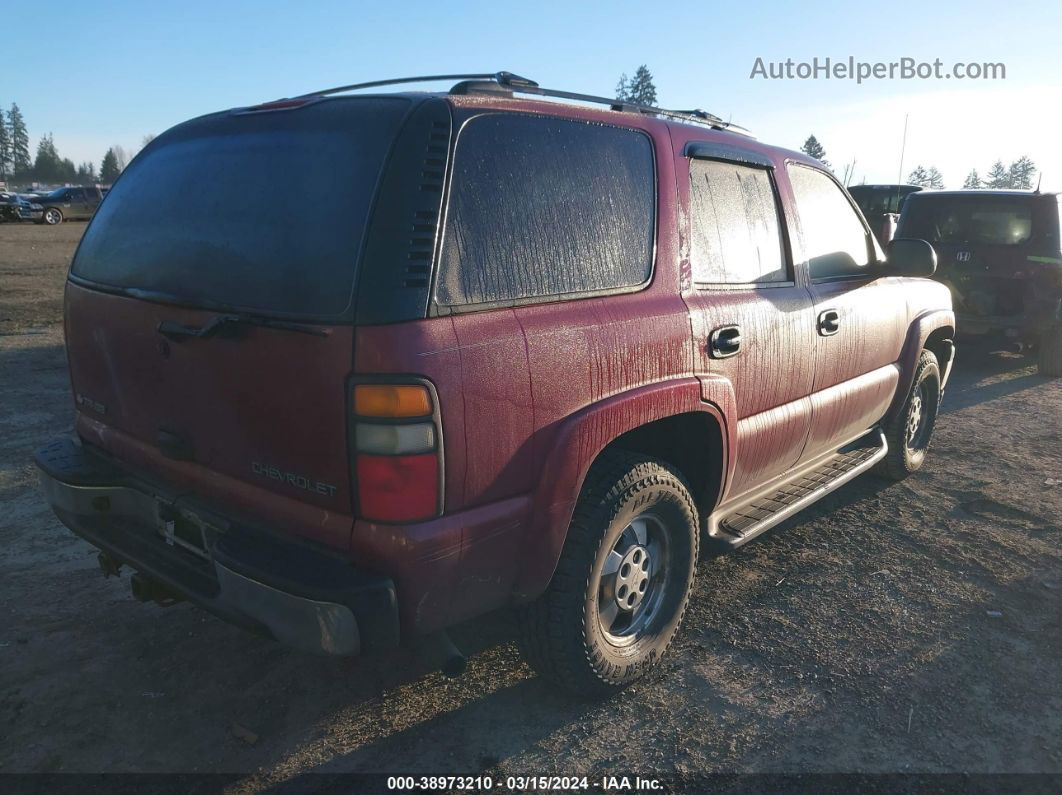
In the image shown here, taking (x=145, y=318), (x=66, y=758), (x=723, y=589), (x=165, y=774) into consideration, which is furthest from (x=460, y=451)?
(x=723, y=589)

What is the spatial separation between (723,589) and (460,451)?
1.98 metres

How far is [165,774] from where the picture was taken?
239 centimetres

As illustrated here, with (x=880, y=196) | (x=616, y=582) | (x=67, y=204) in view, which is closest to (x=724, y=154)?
(x=616, y=582)

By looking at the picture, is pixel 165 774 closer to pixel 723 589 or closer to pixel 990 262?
pixel 723 589

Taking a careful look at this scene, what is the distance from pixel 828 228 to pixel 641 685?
245 centimetres

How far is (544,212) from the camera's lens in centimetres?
242

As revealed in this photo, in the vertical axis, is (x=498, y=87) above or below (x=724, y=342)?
above

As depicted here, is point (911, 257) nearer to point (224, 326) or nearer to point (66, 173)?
point (224, 326)

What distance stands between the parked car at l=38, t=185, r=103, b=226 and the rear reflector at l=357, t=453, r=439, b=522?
113 feet

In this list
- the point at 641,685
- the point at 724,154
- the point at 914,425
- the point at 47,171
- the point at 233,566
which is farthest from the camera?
the point at 47,171

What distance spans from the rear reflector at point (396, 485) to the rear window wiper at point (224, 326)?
0.37 m

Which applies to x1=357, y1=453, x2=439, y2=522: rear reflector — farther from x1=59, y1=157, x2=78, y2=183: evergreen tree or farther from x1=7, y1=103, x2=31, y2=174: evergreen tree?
x1=7, y1=103, x2=31, y2=174: evergreen tree

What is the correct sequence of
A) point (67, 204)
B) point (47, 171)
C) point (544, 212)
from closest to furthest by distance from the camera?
1. point (544, 212)
2. point (67, 204)
3. point (47, 171)

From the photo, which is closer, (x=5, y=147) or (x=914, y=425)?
(x=914, y=425)
